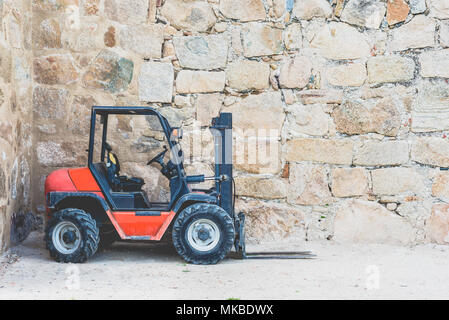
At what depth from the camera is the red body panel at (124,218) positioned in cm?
477

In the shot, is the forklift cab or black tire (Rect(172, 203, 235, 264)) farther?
the forklift cab

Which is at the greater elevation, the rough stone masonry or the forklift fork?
the rough stone masonry

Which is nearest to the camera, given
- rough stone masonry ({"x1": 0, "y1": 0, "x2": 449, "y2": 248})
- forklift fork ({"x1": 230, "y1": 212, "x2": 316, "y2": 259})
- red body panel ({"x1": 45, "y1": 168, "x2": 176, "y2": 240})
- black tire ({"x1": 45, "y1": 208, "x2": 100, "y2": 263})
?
black tire ({"x1": 45, "y1": 208, "x2": 100, "y2": 263})

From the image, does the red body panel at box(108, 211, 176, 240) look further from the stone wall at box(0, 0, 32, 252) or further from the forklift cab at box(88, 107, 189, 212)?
the stone wall at box(0, 0, 32, 252)

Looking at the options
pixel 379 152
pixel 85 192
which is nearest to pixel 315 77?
pixel 379 152

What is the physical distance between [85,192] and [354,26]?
130 inches

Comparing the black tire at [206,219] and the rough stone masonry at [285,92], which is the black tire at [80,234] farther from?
the rough stone masonry at [285,92]

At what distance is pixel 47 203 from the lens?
4.81 metres

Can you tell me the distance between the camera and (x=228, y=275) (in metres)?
4.35

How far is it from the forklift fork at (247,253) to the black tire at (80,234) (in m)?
1.30

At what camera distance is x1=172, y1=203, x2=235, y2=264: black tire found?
4695mm

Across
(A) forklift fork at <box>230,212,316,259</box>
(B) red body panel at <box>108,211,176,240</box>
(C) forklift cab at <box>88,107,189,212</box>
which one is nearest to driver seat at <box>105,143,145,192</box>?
(C) forklift cab at <box>88,107,189,212</box>

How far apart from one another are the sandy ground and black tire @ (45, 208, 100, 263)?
0.12m

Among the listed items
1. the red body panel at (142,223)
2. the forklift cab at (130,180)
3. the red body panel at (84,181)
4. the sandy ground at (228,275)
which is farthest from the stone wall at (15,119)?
the red body panel at (142,223)
